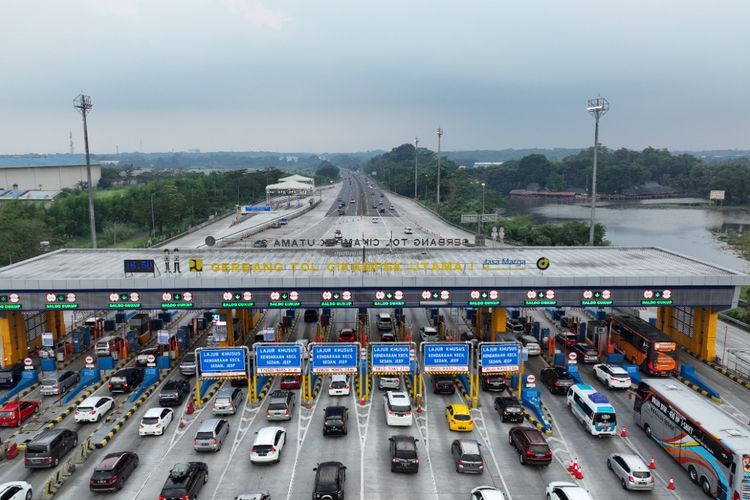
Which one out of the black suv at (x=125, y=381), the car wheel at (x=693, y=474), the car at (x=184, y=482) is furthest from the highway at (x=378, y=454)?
the black suv at (x=125, y=381)

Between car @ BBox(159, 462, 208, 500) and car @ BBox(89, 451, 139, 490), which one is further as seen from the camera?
car @ BBox(89, 451, 139, 490)

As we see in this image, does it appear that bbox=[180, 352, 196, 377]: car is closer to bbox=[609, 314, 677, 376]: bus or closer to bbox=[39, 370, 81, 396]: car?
bbox=[39, 370, 81, 396]: car

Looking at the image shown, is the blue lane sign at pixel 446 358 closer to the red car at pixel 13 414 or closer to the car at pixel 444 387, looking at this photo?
the car at pixel 444 387

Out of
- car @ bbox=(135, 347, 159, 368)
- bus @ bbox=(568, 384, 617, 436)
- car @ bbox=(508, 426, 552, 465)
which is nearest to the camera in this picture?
car @ bbox=(508, 426, 552, 465)

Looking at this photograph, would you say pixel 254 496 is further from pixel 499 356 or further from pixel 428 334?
pixel 428 334

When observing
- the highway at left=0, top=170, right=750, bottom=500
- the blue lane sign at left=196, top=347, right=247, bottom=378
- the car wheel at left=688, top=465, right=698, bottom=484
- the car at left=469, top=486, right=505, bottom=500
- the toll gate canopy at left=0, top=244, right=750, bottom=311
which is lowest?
the highway at left=0, top=170, right=750, bottom=500

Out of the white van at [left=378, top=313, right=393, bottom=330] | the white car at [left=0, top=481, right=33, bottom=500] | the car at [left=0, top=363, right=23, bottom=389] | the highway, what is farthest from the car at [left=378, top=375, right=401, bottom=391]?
the car at [left=0, top=363, right=23, bottom=389]

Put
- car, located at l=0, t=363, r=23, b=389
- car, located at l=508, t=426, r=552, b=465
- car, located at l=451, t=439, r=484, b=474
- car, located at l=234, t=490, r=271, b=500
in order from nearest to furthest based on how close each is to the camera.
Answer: car, located at l=234, t=490, r=271, b=500
car, located at l=451, t=439, r=484, b=474
car, located at l=508, t=426, r=552, b=465
car, located at l=0, t=363, r=23, b=389
